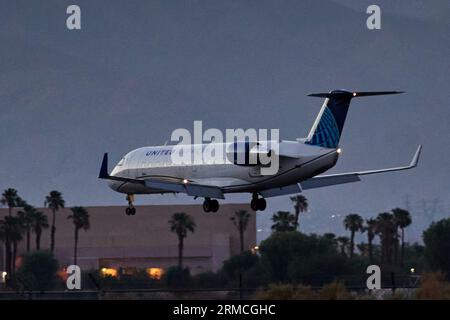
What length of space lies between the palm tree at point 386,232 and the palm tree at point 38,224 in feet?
97.2

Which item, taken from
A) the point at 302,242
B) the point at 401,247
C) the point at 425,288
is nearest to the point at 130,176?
the point at 302,242

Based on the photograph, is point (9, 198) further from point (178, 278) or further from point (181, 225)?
point (178, 278)

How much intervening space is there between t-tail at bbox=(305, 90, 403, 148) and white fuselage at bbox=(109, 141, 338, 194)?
43cm

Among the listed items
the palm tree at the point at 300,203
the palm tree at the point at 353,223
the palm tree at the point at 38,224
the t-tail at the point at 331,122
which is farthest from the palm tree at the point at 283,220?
the t-tail at the point at 331,122

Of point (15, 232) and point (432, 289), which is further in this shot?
point (15, 232)

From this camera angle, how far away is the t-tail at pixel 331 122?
69750 mm

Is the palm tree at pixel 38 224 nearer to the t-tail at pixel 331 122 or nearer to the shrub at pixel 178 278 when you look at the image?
the shrub at pixel 178 278

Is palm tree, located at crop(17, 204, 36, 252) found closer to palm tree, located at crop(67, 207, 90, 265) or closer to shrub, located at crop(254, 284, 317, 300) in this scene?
palm tree, located at crop(67, 207, 90, 265)

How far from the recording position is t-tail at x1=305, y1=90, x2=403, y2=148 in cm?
6975

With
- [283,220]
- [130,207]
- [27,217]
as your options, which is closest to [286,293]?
[130,207]

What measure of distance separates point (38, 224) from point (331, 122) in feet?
189

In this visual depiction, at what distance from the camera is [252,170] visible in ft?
238

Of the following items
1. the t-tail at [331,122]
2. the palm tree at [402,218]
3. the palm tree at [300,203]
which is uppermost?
the palm tree at [300,203]

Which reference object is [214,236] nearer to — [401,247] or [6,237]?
[401,247]
